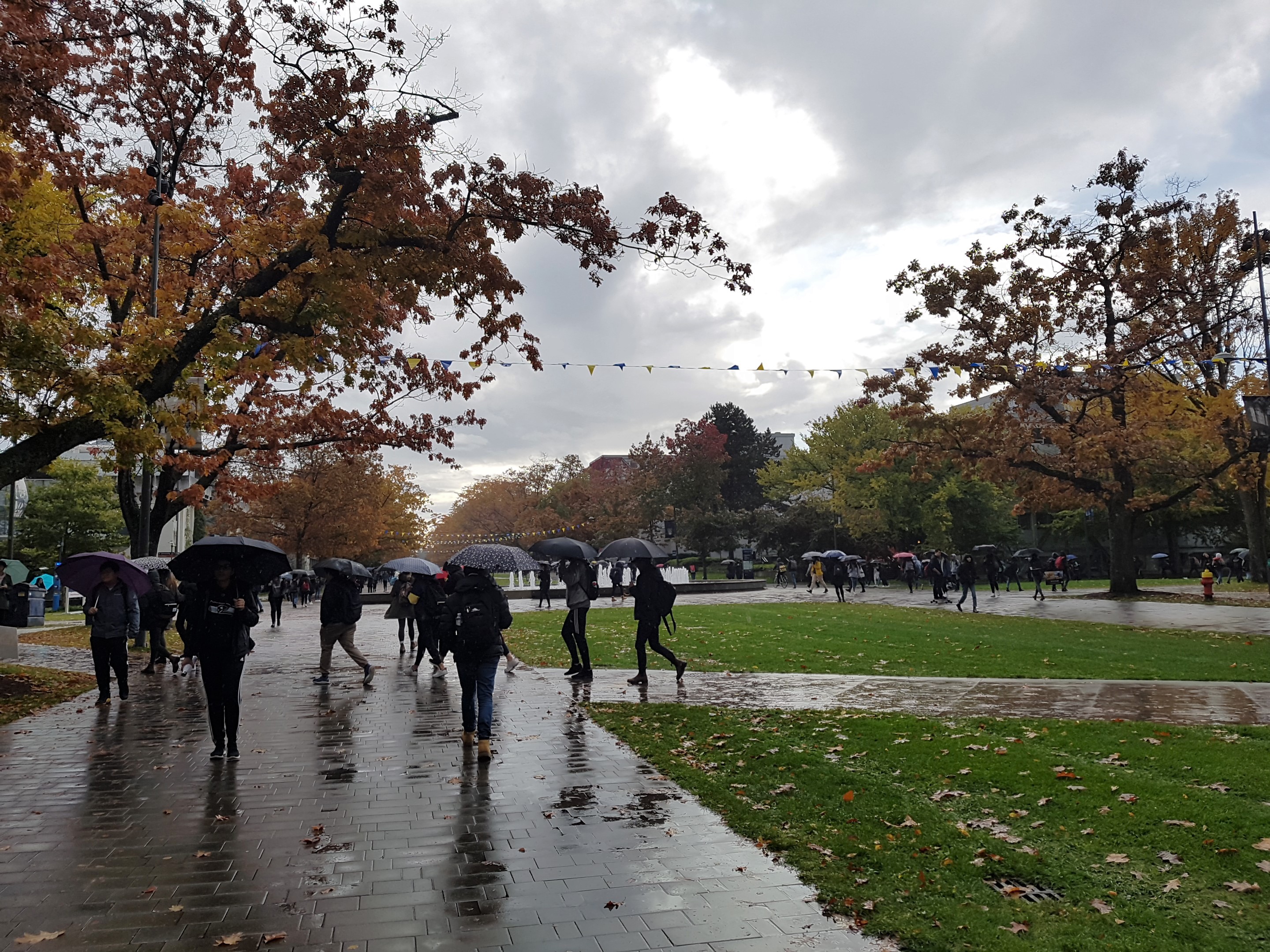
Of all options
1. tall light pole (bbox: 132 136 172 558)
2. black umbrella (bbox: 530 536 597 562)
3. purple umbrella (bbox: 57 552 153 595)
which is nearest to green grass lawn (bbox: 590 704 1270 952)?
black umbrella (bbox: 530 536 597 562)

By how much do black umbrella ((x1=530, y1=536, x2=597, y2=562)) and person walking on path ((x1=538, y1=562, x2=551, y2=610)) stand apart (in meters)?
18.3

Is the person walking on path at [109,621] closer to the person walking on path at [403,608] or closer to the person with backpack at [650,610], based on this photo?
the person walking on path at [403,608]

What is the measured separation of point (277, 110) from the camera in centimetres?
991

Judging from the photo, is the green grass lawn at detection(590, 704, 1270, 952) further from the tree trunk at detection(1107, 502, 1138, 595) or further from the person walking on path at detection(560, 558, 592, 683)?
the tree trunk at detection(1107, 502, 1138, 595)

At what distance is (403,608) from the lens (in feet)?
52.1

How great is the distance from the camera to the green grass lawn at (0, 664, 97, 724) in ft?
34.4

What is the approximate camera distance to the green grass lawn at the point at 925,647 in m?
12.7

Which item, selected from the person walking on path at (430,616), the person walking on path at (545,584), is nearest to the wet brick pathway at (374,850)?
the person walking on path at (430,616)

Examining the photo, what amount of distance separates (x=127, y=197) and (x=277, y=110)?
22.5ft

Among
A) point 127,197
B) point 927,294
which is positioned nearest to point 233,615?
point 127,197

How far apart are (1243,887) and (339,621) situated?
35.9 ft

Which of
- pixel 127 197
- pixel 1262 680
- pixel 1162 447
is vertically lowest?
pixel 1262 680

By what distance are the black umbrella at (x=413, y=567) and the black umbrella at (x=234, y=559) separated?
5308 millimetres

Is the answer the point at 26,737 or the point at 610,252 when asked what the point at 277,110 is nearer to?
the point at 610,252
